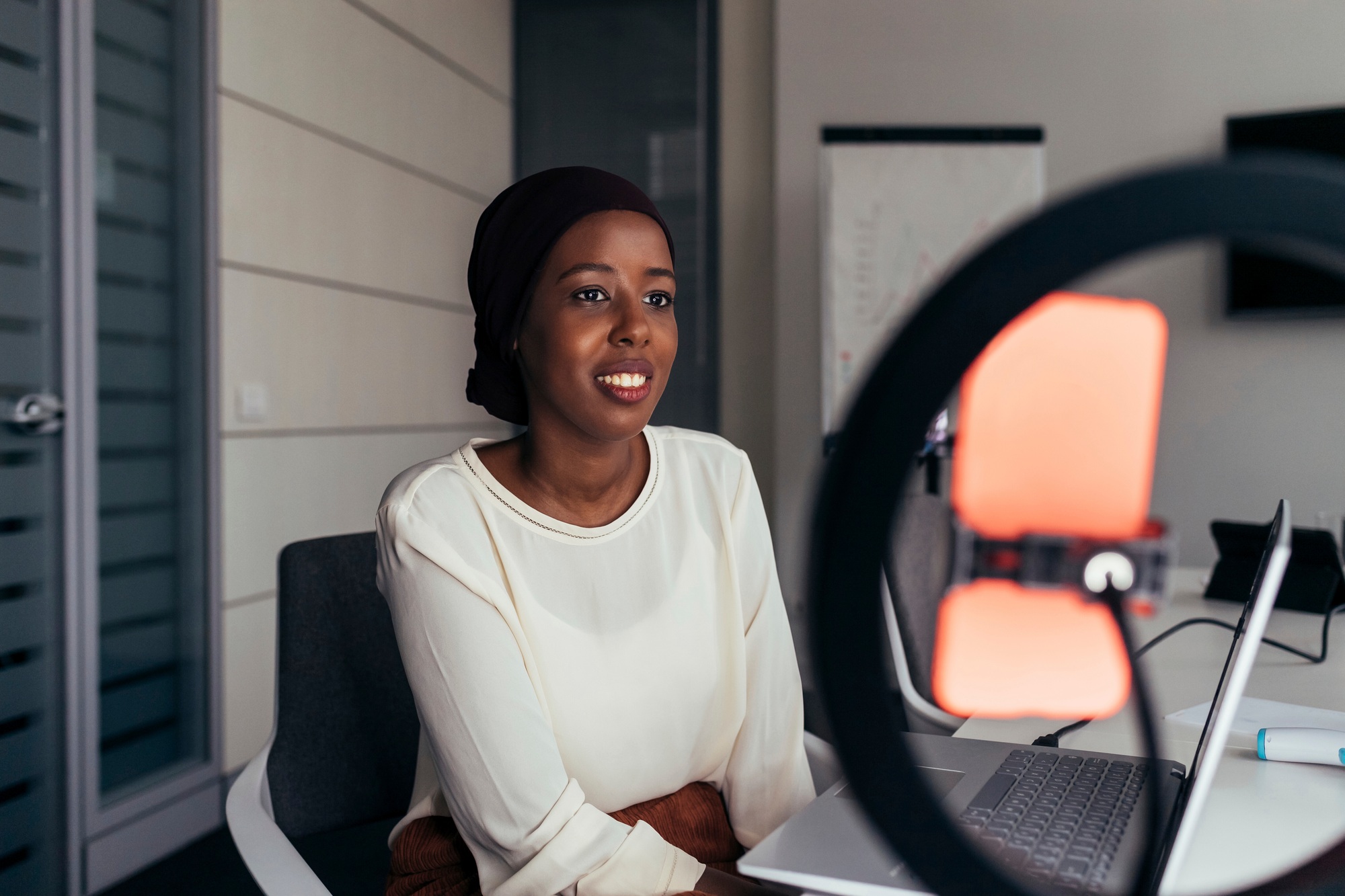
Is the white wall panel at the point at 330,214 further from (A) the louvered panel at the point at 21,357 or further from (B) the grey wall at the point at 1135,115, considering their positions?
(B) the grey wall at the point at 1135,115

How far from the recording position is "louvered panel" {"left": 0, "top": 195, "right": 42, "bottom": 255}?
6.40 feet

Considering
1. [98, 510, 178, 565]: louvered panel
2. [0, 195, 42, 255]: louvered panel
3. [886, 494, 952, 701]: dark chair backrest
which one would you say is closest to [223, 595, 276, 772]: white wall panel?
[98, 510, 178, 565]: louvered panel

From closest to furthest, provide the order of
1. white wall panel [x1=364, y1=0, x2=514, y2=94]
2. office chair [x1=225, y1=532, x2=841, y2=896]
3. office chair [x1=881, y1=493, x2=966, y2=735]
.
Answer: office chair [x1=225, y1=532, x2=841, y2=896] → office chair [x1=881, y1=493, x2=966, y2=735] → white wall panel [x1=364, y1=0, x2=514, y2=94]

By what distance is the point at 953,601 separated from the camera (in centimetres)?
27

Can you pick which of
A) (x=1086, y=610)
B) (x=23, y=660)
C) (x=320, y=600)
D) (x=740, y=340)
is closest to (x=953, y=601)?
(x=1086, y=610)

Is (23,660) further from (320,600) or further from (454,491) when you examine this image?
(454,491)

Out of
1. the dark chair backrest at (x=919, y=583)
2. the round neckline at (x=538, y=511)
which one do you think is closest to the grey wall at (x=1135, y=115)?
the dark chair backrest at (x=919, y=583)

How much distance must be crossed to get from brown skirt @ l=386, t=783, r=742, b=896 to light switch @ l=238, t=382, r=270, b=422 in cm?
184

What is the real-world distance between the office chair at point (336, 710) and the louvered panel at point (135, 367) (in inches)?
56.0

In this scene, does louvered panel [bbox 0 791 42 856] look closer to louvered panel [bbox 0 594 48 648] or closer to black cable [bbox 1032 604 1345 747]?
louvered panel [bbox 0 594 48 648]

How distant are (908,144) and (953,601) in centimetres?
334

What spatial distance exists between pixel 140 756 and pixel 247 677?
1.10 feet

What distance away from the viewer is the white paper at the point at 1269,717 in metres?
1.04

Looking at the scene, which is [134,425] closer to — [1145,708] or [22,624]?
[22,624]
